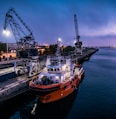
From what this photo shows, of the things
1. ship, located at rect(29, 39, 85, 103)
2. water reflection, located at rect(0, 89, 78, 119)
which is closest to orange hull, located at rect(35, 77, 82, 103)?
ship, located at rect(29, 39, 85, 103)

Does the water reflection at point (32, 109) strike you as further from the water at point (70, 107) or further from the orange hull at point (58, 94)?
the orange hull at point (58, 94)

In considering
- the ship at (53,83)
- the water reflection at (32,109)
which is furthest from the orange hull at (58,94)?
the water reflection at (32,109)

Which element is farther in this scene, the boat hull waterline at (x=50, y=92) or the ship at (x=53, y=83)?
the ship at (x=53, y=83)

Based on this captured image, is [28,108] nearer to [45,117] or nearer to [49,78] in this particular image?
[45,117]

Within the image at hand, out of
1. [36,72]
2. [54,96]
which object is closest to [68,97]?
[54,96]

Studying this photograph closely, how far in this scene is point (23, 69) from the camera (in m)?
44.8

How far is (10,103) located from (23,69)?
52.1ft

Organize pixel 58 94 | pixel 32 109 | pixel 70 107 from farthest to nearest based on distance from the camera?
pixel 70 107
pixel 58 94
pixel 32 109

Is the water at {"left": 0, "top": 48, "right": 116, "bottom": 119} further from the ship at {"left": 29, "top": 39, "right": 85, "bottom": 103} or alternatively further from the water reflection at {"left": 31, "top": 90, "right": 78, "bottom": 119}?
the ship at {"left": 29, "top": 39, "right": 85, "bottom": 103}

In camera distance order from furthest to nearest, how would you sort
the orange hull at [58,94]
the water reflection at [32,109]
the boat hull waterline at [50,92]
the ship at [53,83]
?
1. the orange hull at [58,94]
2. the ship at [53,83]
3. the boat hull waterline at [50,92]
4. the water reflection at [32,109]

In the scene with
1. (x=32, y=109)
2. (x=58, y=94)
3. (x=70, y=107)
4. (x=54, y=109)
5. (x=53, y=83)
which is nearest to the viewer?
(x=54, y=109)

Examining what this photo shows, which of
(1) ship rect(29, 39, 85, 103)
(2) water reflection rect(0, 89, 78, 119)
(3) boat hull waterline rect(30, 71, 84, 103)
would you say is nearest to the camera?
(2) water reflection rect(0, 89, 78, 119)

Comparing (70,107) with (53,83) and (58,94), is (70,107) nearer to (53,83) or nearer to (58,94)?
(58,94)

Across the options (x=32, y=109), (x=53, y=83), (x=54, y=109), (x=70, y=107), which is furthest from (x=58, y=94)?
(x=32, y=109)
